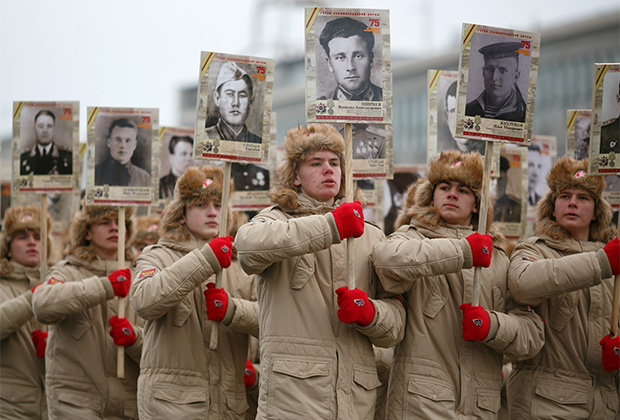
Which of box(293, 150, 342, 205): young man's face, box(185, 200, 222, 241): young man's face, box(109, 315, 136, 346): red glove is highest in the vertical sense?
box(293, 150, 342, 205): young man's face

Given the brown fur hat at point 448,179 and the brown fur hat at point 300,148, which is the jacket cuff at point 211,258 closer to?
the brown fur hat at point 300,148

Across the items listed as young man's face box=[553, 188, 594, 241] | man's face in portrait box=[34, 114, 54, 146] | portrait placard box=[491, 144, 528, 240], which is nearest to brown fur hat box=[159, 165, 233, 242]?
man's face in portrait box=[34, 114, 54, 146]

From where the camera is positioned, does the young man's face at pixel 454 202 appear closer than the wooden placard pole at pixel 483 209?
No

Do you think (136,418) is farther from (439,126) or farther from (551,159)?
(551,159)

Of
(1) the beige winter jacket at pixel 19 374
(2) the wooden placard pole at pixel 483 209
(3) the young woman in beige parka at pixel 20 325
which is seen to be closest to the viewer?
(2) the wooden placard pole at pixel 483 209

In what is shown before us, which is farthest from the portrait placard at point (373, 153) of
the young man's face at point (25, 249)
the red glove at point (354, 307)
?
the young man's face at point (25, 249)

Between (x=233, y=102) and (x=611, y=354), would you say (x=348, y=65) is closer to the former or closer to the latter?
(x=233, y=102)

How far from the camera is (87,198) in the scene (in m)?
7.90

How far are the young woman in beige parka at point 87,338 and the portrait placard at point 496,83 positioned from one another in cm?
338

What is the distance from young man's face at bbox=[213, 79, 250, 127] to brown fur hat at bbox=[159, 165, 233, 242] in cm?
75

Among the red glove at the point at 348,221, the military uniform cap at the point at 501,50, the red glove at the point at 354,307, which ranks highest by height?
the military uniform cap at the point at 501,50

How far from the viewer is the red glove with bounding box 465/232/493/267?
19.0 ft

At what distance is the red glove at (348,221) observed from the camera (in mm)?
5539

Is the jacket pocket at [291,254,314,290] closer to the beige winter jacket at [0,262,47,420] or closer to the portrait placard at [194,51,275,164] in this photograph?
the portrait placard at [194,51,275,164]
